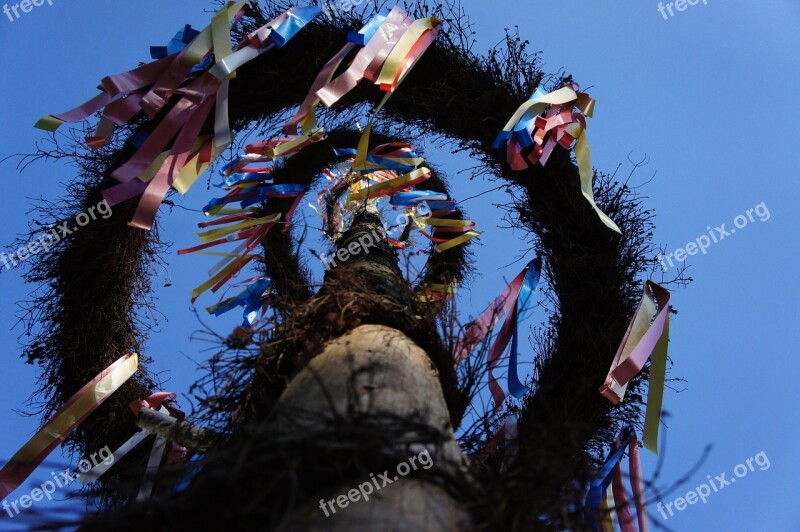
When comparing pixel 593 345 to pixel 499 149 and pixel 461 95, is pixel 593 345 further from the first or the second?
pixel 461 95

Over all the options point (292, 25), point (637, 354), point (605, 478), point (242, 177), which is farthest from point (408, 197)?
point (605, 478)

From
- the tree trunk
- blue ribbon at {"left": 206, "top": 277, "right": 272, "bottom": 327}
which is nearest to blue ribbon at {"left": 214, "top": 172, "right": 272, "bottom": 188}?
blue ribbon at {"left": 206, "top": 277, "right": 272, "bottom": 327}

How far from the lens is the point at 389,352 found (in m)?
2.31

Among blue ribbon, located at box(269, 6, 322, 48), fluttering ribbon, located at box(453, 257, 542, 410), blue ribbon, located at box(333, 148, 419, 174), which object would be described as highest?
blue ribbon, located at box(269, 6, 322, 48)

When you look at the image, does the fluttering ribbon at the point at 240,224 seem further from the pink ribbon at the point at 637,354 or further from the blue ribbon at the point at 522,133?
the pink ribbon at the point at 637,354

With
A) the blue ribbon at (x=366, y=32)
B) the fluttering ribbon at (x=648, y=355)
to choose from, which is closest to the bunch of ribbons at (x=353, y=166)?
the blue ribbon at (x=366, y=32)

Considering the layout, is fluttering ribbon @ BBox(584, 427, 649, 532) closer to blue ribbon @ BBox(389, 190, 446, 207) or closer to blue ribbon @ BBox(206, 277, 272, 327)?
blue ribbon @ BBox(389, 190, 446, 207)

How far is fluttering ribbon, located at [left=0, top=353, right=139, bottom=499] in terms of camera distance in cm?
369

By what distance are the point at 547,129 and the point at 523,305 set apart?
47.1 inches

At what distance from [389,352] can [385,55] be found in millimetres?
2490

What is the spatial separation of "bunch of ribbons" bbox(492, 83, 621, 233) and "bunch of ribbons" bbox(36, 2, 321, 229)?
1.58 metres

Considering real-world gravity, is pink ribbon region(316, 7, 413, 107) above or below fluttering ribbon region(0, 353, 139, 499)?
above

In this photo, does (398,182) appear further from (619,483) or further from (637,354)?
(619,483)

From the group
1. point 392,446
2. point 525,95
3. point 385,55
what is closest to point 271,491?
point 392,446
